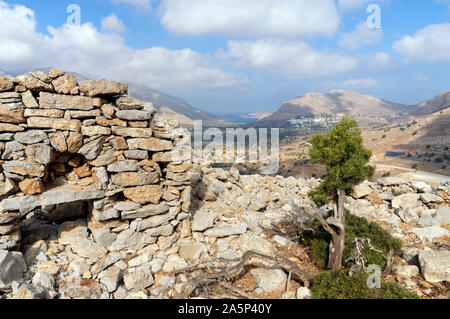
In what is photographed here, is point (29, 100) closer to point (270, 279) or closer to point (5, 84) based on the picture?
point (5, 84)

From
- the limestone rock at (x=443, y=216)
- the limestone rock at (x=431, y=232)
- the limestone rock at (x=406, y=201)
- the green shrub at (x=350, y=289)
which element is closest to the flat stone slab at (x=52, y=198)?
the green shrub at (x=350, y=289)

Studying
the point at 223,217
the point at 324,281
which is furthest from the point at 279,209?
the point at 324,281

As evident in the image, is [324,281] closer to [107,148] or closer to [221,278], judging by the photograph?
[221,278]

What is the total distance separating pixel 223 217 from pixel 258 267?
247 centimetres

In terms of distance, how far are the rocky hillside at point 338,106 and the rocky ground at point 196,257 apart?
5469 inches

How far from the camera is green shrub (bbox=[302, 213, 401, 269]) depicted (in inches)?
292

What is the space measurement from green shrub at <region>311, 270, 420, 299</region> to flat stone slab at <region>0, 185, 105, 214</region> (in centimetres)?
600

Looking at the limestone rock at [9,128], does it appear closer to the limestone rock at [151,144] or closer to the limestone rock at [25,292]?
the limestone rock at [151,144]

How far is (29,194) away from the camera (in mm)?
6375

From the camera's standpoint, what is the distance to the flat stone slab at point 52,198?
6.12 m

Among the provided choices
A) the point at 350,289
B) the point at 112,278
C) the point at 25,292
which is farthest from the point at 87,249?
the point at 350,289

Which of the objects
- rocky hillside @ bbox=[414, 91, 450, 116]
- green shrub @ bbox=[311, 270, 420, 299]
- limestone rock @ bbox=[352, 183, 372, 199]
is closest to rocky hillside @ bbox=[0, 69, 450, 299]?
green shrub @ bbox=[311, 270, 420, 299]

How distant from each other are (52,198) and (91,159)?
4.43 ft

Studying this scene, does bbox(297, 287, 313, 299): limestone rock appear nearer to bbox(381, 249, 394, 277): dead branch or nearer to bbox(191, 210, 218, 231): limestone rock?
bbox(381, 249, 394, 277): dead branch
